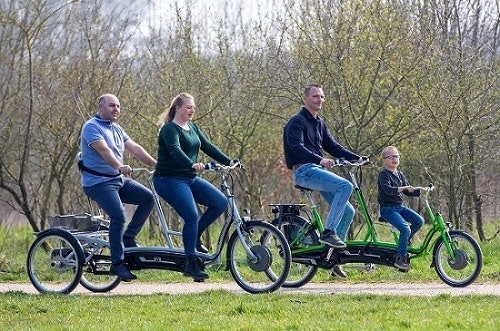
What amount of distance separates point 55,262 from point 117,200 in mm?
921

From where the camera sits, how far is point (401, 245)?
10672 millimetres

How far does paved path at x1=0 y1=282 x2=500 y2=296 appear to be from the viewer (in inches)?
390

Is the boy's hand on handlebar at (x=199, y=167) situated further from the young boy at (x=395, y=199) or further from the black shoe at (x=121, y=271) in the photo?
the young boy at (x=395, y=199)

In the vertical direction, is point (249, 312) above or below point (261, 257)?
below

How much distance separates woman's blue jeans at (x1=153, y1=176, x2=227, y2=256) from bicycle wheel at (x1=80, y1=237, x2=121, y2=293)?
89cm

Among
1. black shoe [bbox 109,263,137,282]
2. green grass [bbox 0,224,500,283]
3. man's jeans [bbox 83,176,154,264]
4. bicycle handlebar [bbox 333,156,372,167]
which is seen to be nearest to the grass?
black shoe [bbox 109,263,137,282]

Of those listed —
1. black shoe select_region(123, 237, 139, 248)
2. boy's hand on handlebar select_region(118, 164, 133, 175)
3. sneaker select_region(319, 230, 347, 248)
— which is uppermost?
boy's hand on handlebar select_region(118, 164, 133, 175)

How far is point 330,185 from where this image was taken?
34.0 ft

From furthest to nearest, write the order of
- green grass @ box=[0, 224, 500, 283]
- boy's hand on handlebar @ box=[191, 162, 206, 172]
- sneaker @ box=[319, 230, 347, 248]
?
green grass @ box=[0, 224, 500, 283], sneaker @ box=[319, 230, 347, 248], boy's hand on handlebar @ box=[191, 162, 206, 172]

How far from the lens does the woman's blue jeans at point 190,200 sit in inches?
393

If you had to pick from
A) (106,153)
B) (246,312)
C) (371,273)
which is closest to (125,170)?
(106,153)

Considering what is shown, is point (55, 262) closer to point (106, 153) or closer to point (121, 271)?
point (121, 271)

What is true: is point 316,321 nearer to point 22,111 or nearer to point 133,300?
point 133,300

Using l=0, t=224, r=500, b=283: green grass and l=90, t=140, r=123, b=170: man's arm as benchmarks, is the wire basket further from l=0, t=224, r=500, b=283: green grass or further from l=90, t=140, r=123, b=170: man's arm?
l=0, t=224, r=500, b=283: green grass
